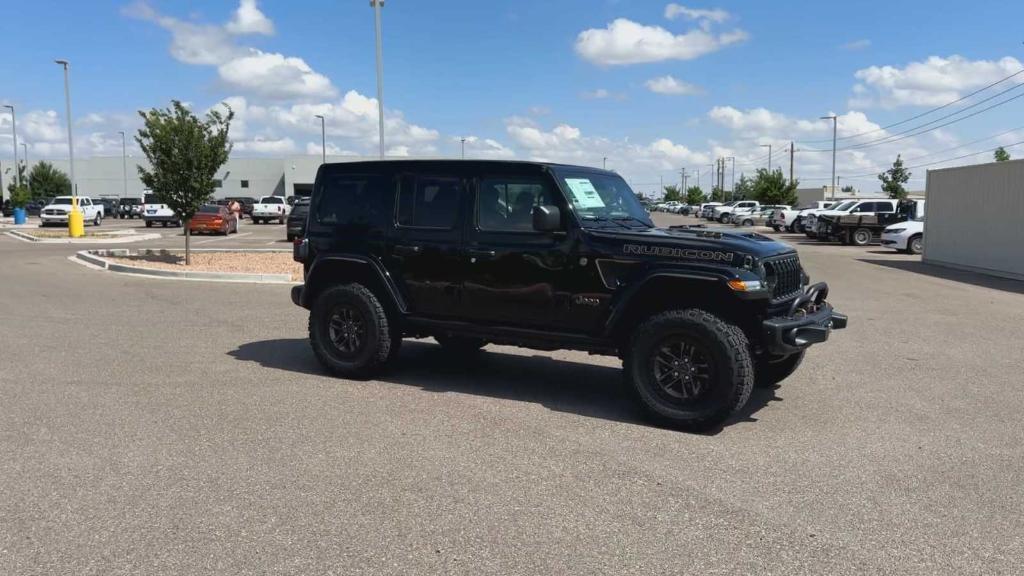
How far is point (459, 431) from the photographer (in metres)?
5.69

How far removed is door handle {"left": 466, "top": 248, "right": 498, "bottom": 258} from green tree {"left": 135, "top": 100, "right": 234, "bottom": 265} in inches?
550

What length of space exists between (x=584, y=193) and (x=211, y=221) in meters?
31.2

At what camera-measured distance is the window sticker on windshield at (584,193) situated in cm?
642

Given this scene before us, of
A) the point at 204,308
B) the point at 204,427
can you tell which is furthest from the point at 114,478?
the point at 204,308

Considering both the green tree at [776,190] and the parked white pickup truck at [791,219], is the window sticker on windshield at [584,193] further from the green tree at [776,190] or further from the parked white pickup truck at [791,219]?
the green tree at [776,190]

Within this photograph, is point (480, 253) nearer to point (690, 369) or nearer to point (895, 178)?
point (690, 369)

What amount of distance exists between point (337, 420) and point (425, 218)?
6.55 ft

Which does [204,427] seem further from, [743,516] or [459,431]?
[743,516]

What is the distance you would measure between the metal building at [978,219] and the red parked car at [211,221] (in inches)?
1092

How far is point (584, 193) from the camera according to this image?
655 centimetres

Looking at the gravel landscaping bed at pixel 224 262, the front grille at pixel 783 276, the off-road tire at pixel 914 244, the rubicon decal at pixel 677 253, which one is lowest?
the gravel landscaping bed at pixel 224 262

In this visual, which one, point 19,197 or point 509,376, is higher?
point 19,197

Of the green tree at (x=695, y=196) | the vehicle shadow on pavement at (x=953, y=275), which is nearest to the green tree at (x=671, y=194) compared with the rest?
the green tree at (x=695, y=196)

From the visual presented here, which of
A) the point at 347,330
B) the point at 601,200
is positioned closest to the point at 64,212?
the point at 347,330
